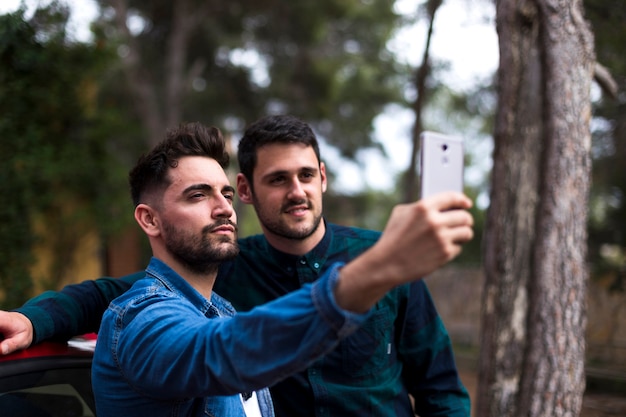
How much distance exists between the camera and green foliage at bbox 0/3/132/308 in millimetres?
6734

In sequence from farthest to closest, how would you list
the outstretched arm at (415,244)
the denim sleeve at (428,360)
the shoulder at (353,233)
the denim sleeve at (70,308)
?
1. the shoulder at (353,233)
2. the denim sleeve at (428,360)
3. the denim sleeve at (70,308)
4. the outstretched arm at (415,244)

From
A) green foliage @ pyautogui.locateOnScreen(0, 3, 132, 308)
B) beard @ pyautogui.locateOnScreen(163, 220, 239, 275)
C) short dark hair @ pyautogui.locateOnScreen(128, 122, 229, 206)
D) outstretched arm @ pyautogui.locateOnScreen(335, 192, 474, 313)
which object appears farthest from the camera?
green foliage @ pyautogui.locateOnScreen(0, 3, 132, 308)

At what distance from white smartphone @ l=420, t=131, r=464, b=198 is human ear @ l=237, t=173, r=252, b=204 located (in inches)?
65.8

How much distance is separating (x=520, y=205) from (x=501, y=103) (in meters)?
1.34

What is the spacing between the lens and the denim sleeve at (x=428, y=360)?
270 centimetres

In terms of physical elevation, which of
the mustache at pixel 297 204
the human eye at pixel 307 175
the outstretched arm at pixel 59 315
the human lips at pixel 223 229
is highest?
the human eye at pixel 307 175

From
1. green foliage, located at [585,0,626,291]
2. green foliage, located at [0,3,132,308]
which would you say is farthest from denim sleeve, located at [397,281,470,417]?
green foliage, located at [585,0,626,291]

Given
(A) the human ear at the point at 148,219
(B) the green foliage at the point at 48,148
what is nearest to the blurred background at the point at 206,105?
(B) the green foliage at the point at 48,148

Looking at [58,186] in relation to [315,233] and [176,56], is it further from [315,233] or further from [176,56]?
[315,233]

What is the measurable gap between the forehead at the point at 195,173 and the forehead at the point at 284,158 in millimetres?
672

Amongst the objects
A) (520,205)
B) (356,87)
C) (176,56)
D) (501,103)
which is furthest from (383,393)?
(356,87)

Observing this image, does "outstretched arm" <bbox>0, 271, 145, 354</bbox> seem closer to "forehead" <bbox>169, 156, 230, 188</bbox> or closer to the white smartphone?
"forehead" <bbox>169, 156, 230, 188</bbox>

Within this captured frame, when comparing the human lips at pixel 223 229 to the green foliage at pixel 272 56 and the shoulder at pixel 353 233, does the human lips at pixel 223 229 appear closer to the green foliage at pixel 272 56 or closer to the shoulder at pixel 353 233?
the shoulder at pixel 353 233

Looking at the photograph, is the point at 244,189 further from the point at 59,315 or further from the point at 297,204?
the point at 59,315
